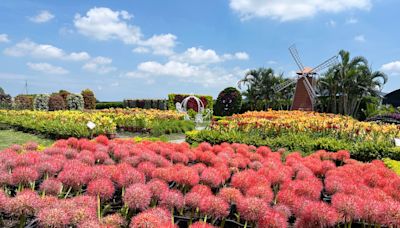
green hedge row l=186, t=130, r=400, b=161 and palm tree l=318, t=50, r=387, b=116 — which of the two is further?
palm tree l=318, t=50, r=387, b=116

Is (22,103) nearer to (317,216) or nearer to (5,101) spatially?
(5,101)

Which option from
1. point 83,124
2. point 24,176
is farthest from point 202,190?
point 83,124

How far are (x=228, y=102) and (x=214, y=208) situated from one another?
92.9 feet

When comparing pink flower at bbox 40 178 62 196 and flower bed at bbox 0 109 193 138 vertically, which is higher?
pink flower at bbox 40 178 62 196

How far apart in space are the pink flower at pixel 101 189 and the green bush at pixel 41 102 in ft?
83.7

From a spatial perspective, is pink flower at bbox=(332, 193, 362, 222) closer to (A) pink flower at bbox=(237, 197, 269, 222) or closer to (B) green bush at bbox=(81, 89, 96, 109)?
(A) pink flower at bbox=(237, 197, 269, 222)

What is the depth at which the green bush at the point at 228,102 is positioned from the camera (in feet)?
98.3

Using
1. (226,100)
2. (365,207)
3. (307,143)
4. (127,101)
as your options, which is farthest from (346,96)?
(365,207)

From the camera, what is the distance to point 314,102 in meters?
30.2

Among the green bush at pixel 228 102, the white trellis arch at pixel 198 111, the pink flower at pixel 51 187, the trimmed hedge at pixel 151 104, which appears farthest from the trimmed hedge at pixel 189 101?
the pink flower at pixel 51 187

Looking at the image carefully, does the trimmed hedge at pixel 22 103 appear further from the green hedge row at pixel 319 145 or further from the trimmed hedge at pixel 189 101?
the green hedge row at pixel 319 145

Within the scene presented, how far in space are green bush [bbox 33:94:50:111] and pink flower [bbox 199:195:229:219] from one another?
25901 millimetres

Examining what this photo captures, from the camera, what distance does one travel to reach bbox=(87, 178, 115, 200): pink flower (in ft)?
6.35

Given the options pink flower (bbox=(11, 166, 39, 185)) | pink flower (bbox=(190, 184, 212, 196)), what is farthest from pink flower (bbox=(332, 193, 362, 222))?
pink flower (bbox=(11, 166, 39, 185))
